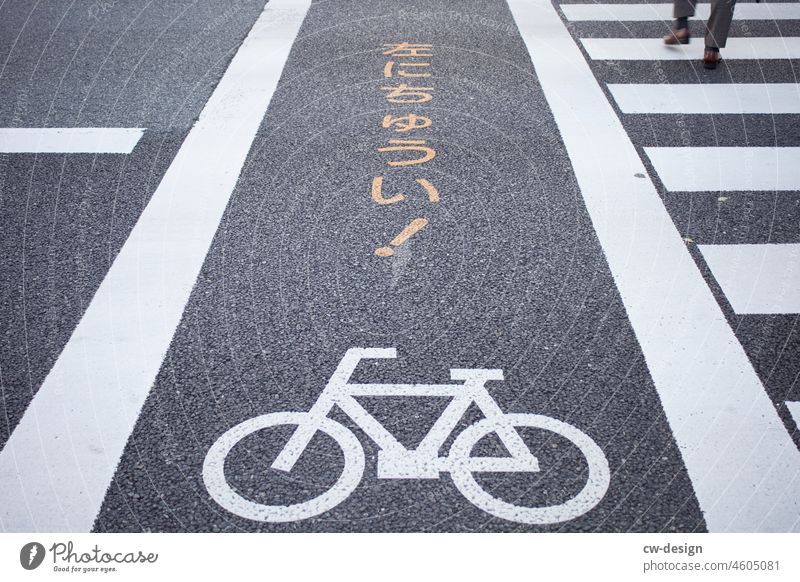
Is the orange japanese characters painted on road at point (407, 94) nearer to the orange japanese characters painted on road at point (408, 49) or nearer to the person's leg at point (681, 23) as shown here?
the orange japanese characters painted on road at point (408, 49)

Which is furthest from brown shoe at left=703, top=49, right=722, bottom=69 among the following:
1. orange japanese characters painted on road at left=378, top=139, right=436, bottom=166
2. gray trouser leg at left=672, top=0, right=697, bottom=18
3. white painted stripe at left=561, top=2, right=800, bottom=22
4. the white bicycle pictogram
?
the white bicycle pictogram

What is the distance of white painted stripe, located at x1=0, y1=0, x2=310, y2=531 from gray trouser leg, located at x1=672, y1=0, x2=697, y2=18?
13.0ft

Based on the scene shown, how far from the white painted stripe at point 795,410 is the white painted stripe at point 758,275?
709 millimetres

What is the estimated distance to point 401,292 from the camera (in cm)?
414

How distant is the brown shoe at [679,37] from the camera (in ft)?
26.0

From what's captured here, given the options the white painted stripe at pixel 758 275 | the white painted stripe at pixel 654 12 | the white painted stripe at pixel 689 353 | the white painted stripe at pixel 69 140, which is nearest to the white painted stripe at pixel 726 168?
the white painted stripe at pixel 689 353

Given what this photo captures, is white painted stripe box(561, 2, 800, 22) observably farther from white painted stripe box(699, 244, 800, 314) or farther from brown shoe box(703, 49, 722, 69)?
white painted stripe box(699, 244, 800, 314)

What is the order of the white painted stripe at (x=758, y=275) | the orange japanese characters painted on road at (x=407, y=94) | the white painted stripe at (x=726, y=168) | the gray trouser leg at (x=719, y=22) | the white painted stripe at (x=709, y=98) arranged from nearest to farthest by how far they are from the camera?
the white painted stripe at (x=758, y=275), the white painted stripe at (x=726, y=168), the white painted stripe at (x=709, y=98), the orange japanese characters painted on road at (x=407, y=94), the gray trouser leg at (x=719, y=22)

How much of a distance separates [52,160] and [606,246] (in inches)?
139

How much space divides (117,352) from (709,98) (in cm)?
489

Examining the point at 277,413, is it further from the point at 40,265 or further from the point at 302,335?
the point at 40,265

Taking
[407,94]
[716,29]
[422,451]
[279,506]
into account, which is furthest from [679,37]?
[279,506]

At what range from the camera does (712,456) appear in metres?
3.09
